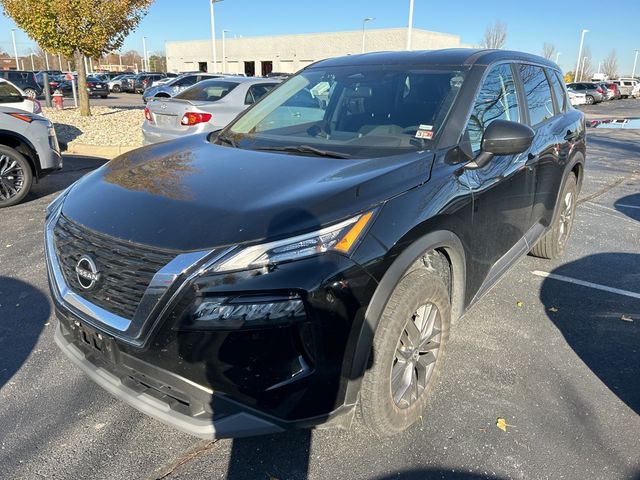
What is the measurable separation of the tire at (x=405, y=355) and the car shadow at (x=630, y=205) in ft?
18.5

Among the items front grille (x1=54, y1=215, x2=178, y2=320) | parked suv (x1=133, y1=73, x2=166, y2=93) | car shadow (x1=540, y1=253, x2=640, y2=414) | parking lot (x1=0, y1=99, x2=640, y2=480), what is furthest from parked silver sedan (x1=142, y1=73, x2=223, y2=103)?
parked suv (x1=133, y1=73, x2=166, y2=93)

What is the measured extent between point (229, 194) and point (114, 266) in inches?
22.2

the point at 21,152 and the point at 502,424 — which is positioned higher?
the point at 21,152

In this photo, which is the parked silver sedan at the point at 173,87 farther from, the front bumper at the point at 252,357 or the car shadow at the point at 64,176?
the front bumper at the point at 252,357

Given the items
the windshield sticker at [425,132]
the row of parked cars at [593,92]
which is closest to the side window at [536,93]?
the windshield sticker at [425,132]

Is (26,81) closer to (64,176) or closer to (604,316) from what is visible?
(64,176)

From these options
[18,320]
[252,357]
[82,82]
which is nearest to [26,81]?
[82,82]

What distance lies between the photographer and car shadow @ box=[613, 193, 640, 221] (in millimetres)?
7094

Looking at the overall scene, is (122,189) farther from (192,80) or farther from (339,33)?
(339,33)

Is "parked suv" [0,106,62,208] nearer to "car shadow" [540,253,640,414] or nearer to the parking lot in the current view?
the parking lot

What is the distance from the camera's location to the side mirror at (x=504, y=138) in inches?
109

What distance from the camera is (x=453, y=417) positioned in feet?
8.99

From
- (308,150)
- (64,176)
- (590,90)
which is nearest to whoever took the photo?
(308,150)

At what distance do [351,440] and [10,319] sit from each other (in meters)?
2.68
